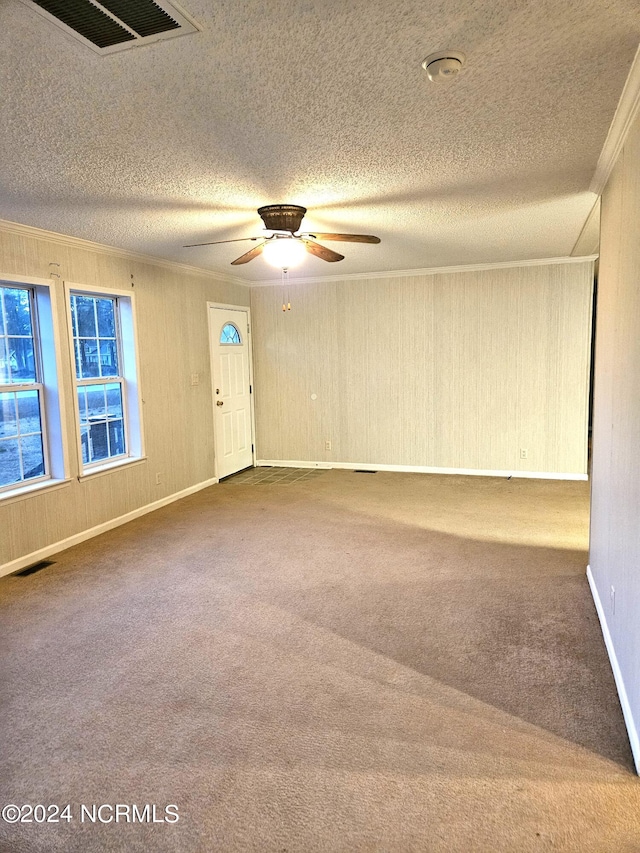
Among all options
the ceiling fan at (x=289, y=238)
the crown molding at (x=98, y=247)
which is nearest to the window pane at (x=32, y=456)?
the crown molding at (x=98, y=247)

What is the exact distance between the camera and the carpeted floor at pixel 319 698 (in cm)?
176

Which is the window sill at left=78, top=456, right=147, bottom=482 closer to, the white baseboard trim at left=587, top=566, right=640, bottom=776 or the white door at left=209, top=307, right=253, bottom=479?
the white door at left=209, top=307, right=253, bottom=479

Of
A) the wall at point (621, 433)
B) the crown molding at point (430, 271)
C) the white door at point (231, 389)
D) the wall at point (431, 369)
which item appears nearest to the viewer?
the wall at point (621, 433)

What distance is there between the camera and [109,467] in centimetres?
486

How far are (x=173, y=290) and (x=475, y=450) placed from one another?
376 cm

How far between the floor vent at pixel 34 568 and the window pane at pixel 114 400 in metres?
1.45

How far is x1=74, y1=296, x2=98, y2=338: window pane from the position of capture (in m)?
4.67

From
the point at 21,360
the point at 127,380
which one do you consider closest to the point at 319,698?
the point at 21,360

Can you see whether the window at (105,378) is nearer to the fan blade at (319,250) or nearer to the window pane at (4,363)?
the window pane at (4,363)

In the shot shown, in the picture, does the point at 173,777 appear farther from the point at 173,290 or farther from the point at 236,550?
the point at 173,290

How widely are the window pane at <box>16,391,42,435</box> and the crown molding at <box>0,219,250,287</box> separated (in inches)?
45.4

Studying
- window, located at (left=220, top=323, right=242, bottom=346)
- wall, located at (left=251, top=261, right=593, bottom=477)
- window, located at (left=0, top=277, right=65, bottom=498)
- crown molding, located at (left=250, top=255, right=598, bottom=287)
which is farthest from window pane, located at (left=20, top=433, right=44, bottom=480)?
crown molding, located at (left=250, top=255, right=598, bottom=287)

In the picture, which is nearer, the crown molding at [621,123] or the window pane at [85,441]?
the crown molding at [621,123]

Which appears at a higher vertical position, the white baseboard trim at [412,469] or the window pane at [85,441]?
the window pane at [85,441]
